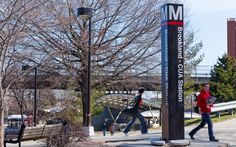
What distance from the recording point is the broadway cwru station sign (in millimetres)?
13953

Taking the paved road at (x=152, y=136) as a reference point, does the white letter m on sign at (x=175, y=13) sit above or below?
above

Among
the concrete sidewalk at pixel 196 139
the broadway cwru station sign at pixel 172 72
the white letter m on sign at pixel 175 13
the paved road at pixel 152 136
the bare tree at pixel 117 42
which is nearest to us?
the broadway cwru station sign at pixel 172 72

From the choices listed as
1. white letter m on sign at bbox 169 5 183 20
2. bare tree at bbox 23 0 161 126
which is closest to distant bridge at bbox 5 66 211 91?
bare tree at bbox 23 0 161 126

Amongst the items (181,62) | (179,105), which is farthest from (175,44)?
(179,105)

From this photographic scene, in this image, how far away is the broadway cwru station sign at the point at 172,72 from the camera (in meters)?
14.0

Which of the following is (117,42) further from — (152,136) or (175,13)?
(175,13)

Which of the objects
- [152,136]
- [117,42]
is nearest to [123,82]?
[117,42]

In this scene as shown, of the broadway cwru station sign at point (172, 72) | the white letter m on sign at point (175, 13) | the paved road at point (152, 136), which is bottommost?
the paved road at point (152, 136)

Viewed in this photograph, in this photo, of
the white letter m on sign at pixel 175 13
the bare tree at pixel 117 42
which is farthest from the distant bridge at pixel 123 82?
the white letter m on sign at pixel 175 13

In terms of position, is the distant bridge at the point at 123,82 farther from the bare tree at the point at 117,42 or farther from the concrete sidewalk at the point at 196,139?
the concrete sidewalk at the point at 196,139

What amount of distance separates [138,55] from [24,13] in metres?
18.0

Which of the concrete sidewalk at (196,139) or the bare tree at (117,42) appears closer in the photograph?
the concrete sidewalk at (196,139)

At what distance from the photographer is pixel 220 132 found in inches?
766

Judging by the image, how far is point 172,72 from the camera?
14.0m
